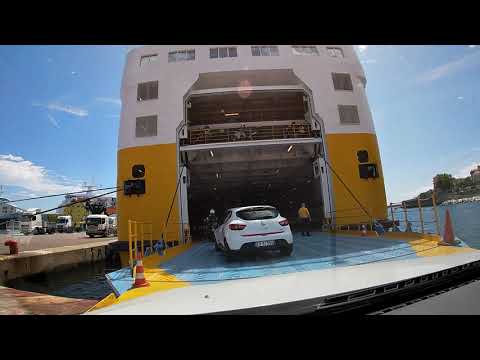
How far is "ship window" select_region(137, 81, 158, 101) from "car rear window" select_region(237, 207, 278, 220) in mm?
8551

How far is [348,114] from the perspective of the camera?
485 inches

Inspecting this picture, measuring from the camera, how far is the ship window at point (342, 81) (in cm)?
1256

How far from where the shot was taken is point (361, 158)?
11.8 metres

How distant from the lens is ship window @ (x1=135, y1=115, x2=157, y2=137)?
11836mm

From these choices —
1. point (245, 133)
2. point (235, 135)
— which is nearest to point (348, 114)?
point (245, 133)

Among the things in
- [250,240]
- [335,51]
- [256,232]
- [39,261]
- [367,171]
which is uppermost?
[335,51]

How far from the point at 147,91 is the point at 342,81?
9.56 meters

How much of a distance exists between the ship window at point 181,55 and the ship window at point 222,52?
0.99 metres

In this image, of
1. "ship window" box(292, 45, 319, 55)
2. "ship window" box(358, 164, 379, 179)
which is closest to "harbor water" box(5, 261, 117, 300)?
"ship window" box(358, 164, 379, 179)

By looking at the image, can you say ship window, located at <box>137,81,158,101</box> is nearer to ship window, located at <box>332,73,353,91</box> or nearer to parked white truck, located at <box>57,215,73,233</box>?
ship window, located at <box>332,73,353,91</box>

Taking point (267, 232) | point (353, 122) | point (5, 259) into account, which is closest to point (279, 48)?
point (353, 122)

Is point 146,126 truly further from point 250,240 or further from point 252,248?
point 252,248
